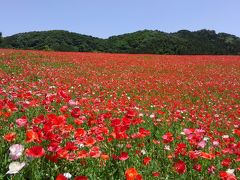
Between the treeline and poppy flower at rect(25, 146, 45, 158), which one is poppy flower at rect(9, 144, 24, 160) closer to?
poppy flower at rect(25, 146, 45, 158)

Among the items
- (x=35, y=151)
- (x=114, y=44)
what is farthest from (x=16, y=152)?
(x=114, y=44)

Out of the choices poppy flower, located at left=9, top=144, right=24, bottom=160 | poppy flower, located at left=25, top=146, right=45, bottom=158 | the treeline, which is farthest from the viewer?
the treeline

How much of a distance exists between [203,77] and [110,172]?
18349mm

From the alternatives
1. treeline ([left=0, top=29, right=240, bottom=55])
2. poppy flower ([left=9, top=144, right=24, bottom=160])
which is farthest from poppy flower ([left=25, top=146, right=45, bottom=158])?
treeline ([left=0, top=29, right=240, bottom=55])

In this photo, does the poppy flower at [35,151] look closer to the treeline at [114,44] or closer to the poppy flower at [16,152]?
the poppy flower at [16,152]

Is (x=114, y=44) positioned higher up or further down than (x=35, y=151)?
further down

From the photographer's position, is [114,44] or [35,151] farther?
[114,44]

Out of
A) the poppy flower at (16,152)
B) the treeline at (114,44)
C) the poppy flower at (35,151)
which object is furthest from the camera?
the treeline at (114,44)

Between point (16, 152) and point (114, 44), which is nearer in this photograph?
point (16, 152)

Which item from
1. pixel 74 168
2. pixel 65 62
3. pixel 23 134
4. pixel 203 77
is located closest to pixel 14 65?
pixel 65 62

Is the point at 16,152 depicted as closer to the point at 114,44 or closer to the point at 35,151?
the point at 35,151

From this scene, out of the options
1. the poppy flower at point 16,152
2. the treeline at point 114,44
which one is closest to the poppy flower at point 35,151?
the poppy flower at point 16,152

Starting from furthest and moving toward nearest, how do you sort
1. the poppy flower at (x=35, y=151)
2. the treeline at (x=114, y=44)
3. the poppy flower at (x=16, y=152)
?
the treeline at (x=114, y=44) → the poppy flower at (x=16, y=152) → the poppy flower at (x=35, y=151)

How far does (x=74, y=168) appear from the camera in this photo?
11.7 feet
